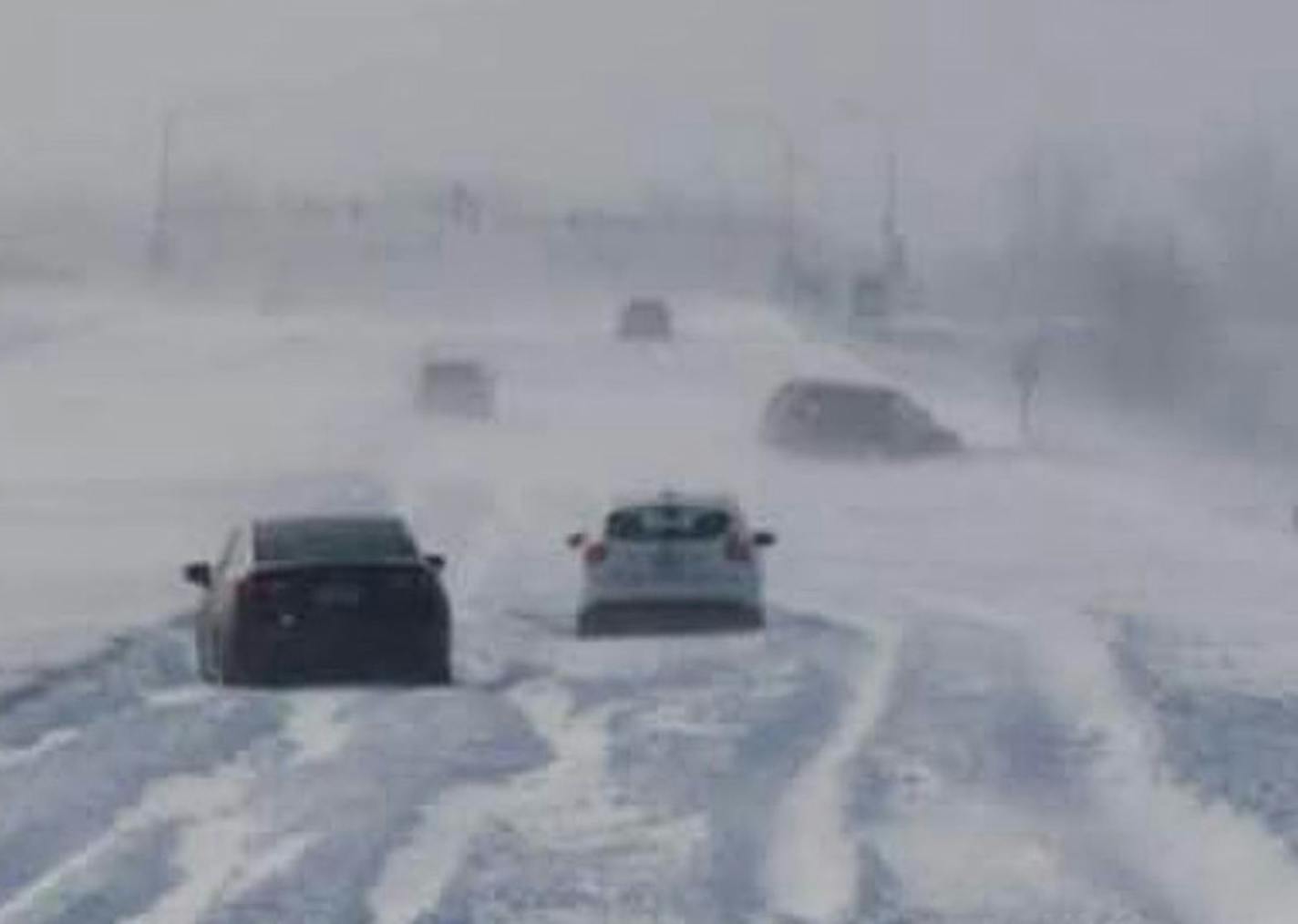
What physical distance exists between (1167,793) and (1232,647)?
10.8 metres

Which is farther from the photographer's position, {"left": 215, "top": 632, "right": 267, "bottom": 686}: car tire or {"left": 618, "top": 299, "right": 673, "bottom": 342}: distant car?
{"left": 618, "top": 299, "right": 673, "bottom": 342}: distant car

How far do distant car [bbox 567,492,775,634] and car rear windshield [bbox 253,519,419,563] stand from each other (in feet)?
15.3

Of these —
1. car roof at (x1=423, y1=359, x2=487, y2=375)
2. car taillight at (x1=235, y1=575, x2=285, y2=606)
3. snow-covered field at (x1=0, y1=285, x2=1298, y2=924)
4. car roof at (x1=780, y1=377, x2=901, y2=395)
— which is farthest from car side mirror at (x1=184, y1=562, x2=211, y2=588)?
car roof at (x1=423, y1=359, x2=487, y2=375)

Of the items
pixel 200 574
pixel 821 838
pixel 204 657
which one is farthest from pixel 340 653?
pixel 821 838

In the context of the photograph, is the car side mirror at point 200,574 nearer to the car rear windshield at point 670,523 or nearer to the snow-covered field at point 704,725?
the snow-covered field at point 704,725

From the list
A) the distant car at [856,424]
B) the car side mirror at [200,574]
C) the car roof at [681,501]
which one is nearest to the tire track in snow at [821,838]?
the car side mirror at [200,574]

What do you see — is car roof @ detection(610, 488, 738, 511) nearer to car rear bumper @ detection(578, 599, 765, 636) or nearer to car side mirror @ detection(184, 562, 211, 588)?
car rear bumper @ detection(578, 599, 765, 636)

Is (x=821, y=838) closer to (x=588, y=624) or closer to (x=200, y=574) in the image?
(x=200, y=574)

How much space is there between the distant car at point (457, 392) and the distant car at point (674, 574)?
1628 inches

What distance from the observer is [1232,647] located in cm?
3378

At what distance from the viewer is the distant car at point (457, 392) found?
256ft

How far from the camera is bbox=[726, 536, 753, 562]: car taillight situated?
36.5 meters

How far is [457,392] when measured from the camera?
258 ft

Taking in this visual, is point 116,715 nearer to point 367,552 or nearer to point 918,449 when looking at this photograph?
point 367,552
